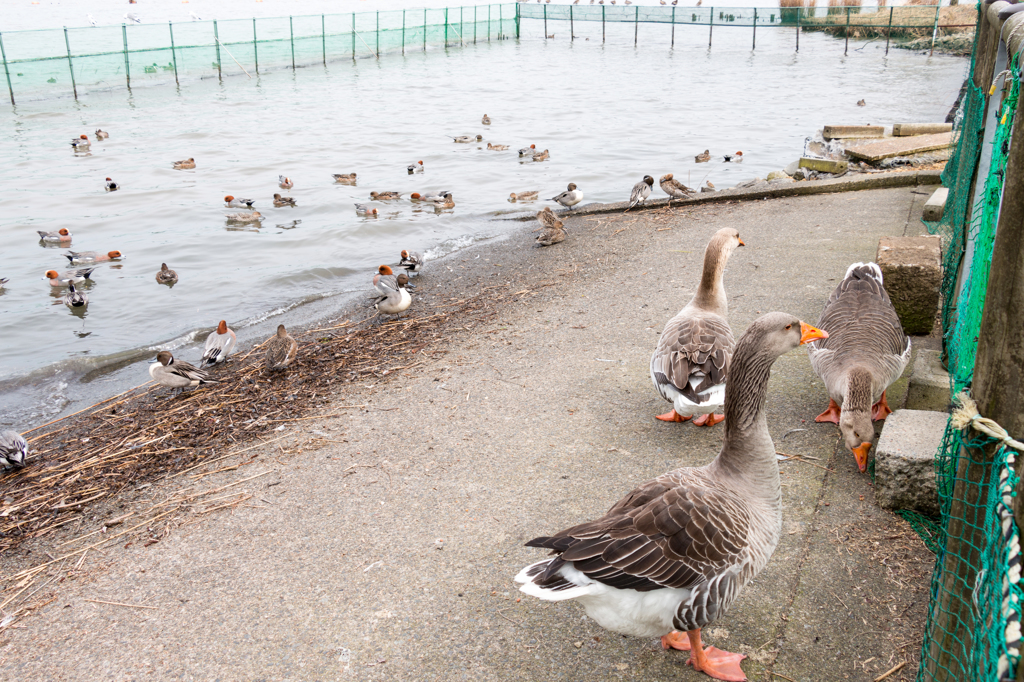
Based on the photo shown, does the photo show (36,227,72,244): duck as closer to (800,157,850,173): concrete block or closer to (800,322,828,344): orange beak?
(800,322,828,344): orange beak

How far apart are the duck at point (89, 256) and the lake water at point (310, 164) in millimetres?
208

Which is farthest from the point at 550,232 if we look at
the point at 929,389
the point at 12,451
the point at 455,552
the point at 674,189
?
the point at 455,552

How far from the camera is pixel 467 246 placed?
13.1 metres

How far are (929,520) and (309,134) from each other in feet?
82.3

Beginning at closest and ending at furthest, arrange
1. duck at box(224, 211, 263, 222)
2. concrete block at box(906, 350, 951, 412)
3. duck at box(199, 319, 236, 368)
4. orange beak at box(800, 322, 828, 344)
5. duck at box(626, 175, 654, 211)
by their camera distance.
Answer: orange beak at box(800, 322, 828, 344), concrete block at box(906, 350, 951, 412), duck at box(199, 319, 236, 368), duck at box(626, 175, 654, 211), duck at box(224, 211, 263, 222)

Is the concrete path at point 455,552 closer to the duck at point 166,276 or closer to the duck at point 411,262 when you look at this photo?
the duck at point 411,262

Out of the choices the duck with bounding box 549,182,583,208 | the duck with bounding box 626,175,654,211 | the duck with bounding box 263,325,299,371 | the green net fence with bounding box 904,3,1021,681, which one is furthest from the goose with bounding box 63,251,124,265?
the green net fence with bounding box 904,3,1021,681

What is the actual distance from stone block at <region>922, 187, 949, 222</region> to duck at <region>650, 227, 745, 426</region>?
4.69 m

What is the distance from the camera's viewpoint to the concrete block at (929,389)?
185 inches

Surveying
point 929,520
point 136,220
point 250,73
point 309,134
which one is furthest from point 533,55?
point 929,520

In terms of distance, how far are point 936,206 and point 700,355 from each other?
5.93 m

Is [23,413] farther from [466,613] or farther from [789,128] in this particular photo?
[789,128]

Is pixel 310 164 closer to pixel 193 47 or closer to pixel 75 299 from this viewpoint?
pixel 75 299

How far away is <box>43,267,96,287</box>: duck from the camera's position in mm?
11891
